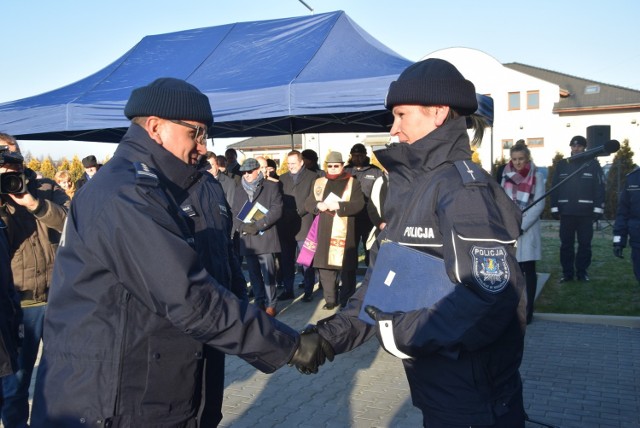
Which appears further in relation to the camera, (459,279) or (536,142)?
(536,142)

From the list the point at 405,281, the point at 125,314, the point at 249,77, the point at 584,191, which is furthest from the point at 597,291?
the point at 125,314

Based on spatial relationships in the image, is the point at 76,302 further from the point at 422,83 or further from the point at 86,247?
the point at 422,83

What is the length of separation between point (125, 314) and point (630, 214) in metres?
6.85

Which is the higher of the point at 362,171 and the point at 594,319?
the point at 362,171

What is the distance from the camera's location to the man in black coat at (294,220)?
903cm

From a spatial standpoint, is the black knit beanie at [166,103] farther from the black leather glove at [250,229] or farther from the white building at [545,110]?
the white building at [545,110]

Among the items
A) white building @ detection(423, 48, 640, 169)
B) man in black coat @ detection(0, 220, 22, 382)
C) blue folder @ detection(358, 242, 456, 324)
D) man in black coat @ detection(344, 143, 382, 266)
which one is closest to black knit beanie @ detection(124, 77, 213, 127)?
blue folder @ detection(358, 242, 456, 324)

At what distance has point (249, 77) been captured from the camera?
8.15 meters

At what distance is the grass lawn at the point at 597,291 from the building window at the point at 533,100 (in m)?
35.3

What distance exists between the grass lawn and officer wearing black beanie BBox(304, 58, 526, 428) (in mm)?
6243

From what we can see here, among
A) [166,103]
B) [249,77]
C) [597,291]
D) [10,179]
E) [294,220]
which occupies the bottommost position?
[597,291]

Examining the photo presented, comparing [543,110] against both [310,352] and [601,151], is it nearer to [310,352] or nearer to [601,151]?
[601,151]

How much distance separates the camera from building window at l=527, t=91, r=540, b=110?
45.2 metres

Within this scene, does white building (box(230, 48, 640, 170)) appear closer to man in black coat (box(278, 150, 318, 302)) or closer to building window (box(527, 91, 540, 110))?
building window (box(527, 91, 540, 110))
